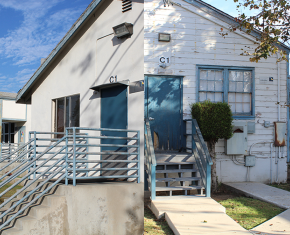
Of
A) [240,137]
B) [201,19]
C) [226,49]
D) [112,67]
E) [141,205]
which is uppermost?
[201,19]

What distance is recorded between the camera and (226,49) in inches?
358

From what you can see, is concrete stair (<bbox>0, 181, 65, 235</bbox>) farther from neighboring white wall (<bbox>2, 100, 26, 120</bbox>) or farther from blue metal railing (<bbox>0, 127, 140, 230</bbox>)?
neighboring white wall (<bbox>2, 100, 26, 120</bbox>)

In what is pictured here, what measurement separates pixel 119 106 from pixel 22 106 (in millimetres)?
16265

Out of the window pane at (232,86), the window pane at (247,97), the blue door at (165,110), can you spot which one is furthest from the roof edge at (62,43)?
the window pane at (247,97)

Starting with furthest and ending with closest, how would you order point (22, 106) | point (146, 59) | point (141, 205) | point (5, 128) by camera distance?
point (5, 128), point (22, 106), point (146, 59), point (141, 205)

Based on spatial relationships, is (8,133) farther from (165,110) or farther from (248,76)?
(248,76)

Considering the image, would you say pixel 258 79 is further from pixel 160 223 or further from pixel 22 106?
pixel 22 106

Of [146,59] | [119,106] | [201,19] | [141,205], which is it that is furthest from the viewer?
[201,19]

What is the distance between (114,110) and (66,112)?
9.22 ft

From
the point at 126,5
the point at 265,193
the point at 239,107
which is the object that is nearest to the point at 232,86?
the point at 239,107

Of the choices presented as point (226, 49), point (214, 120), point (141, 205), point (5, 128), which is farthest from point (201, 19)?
point (5, 128)

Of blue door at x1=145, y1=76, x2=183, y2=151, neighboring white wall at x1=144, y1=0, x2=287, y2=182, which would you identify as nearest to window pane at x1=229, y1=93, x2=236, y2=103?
neighboring white wall at x1=144, y1=0, x2=287, y2=182

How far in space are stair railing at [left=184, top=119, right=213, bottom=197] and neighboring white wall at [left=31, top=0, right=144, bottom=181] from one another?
1730 mm

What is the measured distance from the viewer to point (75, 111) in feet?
29.1
